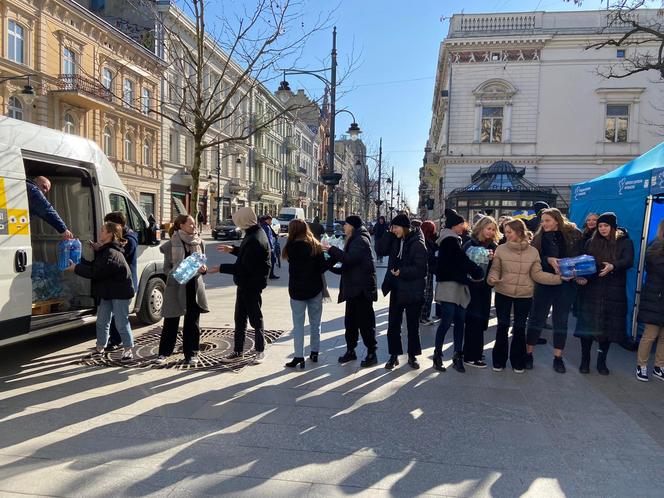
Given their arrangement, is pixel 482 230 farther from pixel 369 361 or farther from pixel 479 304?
pixel 369 361

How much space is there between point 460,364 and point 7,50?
26984 mm

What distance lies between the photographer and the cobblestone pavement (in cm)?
317

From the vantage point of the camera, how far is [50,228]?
6660mm

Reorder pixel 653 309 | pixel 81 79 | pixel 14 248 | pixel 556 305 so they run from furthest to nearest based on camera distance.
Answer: pixel 81 79 → pixel 556 305 → pixel 653 309 → pixel 14 248

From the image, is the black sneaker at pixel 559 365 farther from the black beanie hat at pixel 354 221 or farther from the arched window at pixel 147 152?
the arched window at pixel 147 152

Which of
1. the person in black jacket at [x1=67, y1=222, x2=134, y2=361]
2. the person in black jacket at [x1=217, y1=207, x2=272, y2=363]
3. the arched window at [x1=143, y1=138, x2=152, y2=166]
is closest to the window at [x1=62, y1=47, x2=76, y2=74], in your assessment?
the arched window at [x1=143, y1=138, x2=152, y2=166]

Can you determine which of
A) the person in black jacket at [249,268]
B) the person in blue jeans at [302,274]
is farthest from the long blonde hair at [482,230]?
the person in black jacket at [249,268]

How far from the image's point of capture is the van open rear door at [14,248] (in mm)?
4691

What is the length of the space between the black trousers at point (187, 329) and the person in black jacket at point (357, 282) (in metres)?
1.71

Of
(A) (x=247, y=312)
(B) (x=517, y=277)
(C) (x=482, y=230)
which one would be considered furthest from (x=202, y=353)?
(B) (x=517, y=277)

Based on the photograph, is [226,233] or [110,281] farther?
[226,233]

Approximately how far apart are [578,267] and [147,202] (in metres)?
33.5

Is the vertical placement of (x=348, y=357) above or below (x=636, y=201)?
below

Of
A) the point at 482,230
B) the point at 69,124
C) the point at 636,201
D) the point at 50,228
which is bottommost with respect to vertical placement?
the point at 50,228
